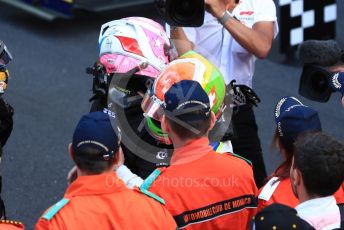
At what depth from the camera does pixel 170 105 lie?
3.06 metres

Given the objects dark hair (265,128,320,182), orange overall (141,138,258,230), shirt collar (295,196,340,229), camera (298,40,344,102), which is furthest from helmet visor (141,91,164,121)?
camera (298,40,344,102)

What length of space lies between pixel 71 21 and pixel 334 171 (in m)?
6.49

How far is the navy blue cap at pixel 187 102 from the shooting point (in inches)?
119

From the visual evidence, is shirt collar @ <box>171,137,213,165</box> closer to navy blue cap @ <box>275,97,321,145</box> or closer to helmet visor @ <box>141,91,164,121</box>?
helmet visor @ <box>141,91,164,121</box>

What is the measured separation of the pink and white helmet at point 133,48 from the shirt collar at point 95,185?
3.22 feet

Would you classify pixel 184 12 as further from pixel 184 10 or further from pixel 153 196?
pixel 153 196

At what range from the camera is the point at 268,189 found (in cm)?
315

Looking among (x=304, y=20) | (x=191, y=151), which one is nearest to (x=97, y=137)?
(x=191, y=151)

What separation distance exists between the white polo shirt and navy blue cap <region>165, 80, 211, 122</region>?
1274 millimetres

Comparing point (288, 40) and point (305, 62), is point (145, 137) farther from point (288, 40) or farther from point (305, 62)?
point (288, 40)

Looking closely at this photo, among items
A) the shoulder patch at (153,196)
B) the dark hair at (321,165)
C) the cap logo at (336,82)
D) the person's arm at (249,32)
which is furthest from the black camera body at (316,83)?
the shoulder patch at (153,196)

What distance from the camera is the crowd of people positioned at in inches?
108

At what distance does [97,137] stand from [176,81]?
592 mm

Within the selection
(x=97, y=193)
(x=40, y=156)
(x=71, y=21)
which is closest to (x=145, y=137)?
(x=97, y=193)
